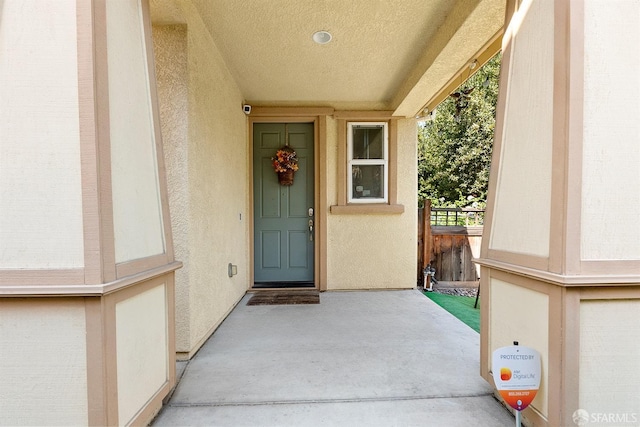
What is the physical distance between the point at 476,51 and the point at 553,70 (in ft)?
4.62

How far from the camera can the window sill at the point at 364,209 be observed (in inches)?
165

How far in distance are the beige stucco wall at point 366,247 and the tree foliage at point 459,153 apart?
7.75 m

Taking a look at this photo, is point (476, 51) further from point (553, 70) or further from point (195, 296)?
point (195, 296)

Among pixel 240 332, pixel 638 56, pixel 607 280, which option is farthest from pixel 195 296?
pixel 638 56

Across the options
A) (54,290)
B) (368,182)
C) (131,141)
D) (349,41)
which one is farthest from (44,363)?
(368,182)

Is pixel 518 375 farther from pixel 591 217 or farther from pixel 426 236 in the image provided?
pixel 426 236

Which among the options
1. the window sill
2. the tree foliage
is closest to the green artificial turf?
the window sill

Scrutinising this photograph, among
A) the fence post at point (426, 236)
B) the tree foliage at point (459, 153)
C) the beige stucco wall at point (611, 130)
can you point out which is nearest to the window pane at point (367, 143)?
the fence post at point (426, 236)

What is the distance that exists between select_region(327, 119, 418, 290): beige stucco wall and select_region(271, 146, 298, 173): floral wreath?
1.65 feet

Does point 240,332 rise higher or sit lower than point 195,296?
lower

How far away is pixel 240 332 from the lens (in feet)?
8.98

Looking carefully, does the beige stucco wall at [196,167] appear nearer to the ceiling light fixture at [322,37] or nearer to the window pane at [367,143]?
the ceiling light fixture at [322,37]

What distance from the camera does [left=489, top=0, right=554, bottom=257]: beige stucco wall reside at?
1.40 meters

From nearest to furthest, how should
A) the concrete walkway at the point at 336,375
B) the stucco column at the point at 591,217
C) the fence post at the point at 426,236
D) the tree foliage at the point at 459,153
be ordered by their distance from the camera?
the stucco column at the point at 591,217
the concrete walkway at the point at 336,375
the fence post at the point at 426,236
the tree foliage at the point at 459,153
